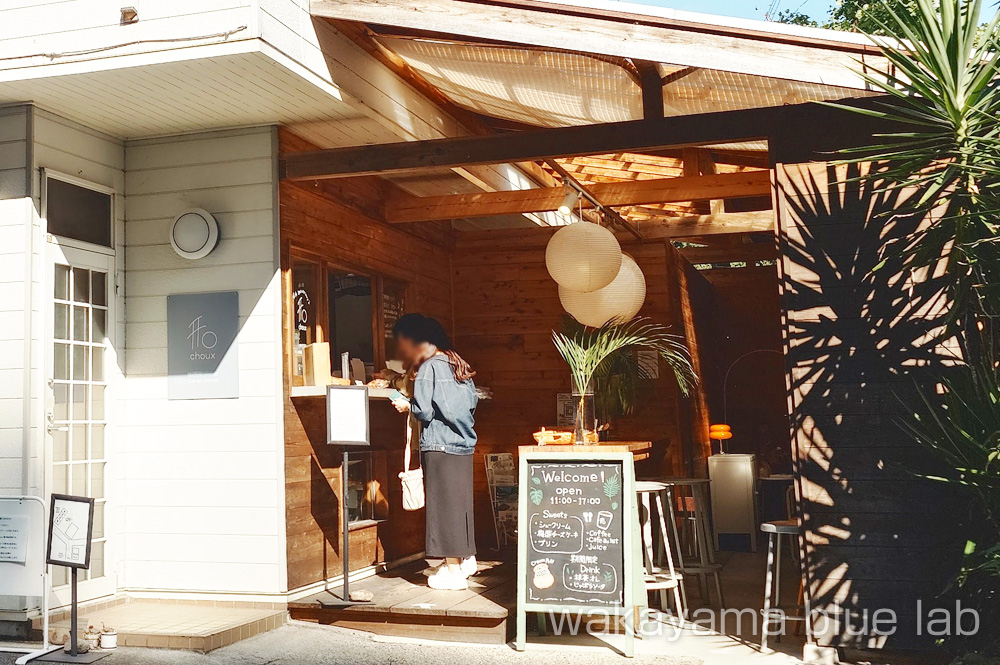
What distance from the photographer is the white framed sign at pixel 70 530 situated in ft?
14.5

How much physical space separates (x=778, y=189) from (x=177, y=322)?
Answer: 137 inches

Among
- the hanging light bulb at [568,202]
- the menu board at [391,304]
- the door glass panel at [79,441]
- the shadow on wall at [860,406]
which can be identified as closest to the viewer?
the shadow on wall at [860,406]

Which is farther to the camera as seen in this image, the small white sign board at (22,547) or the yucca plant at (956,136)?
the small white sign board at (22,547)

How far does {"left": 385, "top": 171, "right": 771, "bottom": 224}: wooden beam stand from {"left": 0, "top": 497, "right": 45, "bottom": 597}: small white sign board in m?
3.20

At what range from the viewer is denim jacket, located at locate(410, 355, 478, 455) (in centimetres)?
536

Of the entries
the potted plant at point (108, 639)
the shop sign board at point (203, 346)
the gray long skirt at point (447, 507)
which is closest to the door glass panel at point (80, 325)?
the shop sign board at point (203, 346)

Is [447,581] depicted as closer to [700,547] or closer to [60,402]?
[700,547]

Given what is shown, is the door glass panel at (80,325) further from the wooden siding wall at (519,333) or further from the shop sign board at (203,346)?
the wooden siding wall at (519,333)

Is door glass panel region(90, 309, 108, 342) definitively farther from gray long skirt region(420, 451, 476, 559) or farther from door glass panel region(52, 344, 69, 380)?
gray long skirt region(420, 451, 476, 559)

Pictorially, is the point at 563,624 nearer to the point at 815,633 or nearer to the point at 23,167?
the point at 815,633

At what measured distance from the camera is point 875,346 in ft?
14.4

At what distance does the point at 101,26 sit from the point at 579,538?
11.4ft

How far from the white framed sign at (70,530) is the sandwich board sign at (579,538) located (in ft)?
6.83

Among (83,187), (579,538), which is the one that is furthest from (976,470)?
(83,187)
